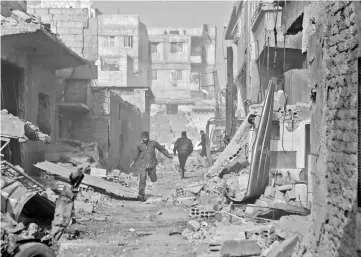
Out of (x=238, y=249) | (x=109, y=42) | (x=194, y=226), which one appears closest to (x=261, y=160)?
(x=194, y=226)

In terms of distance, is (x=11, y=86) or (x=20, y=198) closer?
(x=20, y=198)

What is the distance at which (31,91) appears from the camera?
12.9 metres

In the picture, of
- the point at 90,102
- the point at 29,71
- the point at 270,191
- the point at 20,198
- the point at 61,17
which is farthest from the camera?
the point at 61,17

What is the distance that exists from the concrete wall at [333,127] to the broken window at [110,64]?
4372 cm

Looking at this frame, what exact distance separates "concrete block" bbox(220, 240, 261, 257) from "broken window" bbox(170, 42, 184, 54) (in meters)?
46.9

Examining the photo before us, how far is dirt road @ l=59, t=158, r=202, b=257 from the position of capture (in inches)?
271

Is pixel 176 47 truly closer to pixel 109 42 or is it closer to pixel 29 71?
pixel 109 42

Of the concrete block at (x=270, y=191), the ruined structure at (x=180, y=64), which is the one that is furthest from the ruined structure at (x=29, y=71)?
the ruined structure at (x=180, y=64)

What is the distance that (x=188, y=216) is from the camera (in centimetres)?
952

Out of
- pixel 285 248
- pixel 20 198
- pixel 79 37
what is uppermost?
pixel 79 37

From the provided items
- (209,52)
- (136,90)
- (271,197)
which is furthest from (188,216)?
(209,52)

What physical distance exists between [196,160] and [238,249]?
16723mm

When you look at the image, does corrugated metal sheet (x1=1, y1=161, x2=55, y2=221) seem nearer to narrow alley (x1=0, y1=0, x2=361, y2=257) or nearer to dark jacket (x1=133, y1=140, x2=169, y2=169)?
narrow alley (x1=0, y1=0, x2=361, y2=257)

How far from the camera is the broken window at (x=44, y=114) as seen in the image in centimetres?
1381
